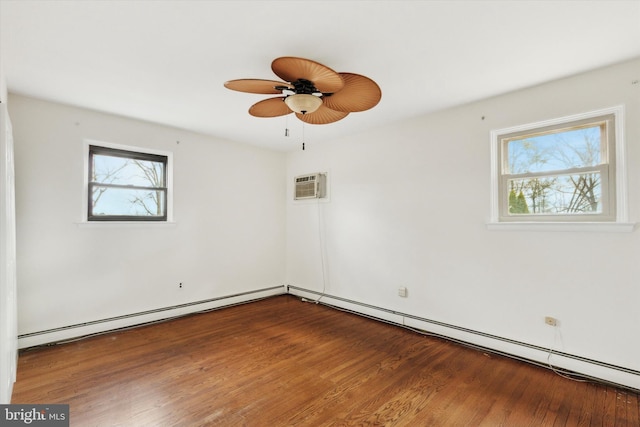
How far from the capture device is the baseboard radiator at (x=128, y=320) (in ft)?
9.64

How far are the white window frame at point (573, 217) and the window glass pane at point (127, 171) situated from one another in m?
3.87

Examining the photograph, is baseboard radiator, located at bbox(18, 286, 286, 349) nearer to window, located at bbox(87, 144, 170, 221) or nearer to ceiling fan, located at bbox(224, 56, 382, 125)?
window, located at bbox(87, 144, 170, 221)

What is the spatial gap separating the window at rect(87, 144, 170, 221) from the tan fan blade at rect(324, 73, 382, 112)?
2667 mm

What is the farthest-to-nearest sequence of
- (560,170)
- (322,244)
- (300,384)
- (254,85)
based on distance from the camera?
1. (322,244)
2. (560,170)
3. (300,384)
4. (254,85)

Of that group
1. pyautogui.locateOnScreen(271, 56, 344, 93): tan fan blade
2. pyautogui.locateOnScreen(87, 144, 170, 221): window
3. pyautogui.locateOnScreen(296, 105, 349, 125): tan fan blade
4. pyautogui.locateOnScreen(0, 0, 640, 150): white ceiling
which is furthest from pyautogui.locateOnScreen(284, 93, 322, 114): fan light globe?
pyautogui.locateOnScreen(87, 144, 170, 221): window

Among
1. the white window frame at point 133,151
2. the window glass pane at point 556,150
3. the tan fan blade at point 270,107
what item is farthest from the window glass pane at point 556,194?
the white window frame at point 133,151

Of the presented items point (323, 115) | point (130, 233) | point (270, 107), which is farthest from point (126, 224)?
point (323, 115)

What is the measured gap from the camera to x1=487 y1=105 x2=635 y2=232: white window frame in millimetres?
2244

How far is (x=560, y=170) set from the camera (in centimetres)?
258

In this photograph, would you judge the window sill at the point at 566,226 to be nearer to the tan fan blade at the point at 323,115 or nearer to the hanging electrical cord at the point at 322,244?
the tan fan blade at the point at 323,115

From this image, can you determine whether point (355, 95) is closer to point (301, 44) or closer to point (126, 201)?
point (301, 44)

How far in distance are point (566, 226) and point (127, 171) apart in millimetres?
4556

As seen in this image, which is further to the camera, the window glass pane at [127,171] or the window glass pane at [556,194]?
the window glass pane at [127,171]

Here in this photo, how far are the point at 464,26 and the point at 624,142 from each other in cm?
157
